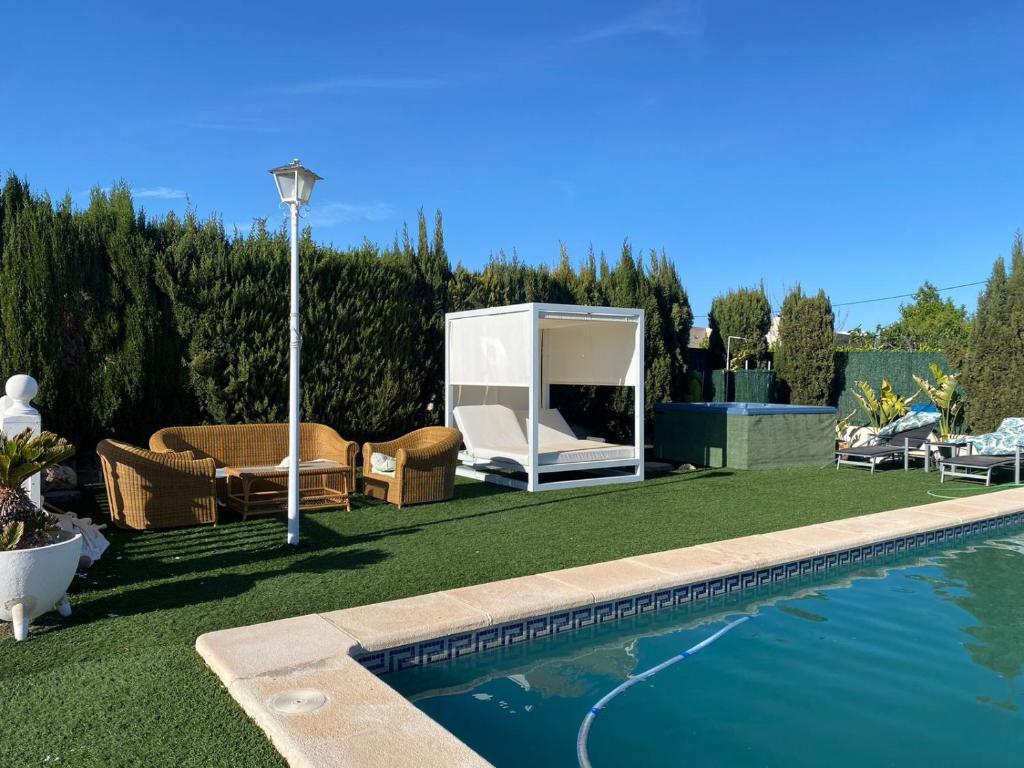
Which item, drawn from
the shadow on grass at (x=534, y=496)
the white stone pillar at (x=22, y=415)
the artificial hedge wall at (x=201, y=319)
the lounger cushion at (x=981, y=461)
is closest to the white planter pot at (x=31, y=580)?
the white stone pillar at (x=22, y=415)

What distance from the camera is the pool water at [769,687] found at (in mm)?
3613

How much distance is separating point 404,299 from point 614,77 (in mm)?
6579

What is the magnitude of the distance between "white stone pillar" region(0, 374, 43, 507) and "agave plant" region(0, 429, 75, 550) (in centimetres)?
80

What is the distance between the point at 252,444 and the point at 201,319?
2173 mm

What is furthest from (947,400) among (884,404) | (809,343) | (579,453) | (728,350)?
(579,453)

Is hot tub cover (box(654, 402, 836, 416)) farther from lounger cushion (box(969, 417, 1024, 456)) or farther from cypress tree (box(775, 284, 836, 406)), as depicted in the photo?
cypress tree (box(775, 284, 836, 406))

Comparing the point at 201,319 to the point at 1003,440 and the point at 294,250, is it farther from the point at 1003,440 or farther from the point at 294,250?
the point at 1003,440

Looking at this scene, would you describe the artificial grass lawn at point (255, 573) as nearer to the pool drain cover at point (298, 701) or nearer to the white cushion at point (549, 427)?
the pool drain cover at point (298, 701)

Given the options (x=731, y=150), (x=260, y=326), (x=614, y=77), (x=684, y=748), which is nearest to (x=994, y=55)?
(x=731, y=150)

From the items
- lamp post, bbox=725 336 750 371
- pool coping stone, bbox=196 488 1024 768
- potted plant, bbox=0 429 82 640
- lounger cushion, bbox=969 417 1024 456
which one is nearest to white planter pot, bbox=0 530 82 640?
potted plant, bbox=0 429 82 640

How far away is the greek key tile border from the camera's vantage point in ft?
14.0

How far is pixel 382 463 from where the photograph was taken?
8.55 meters

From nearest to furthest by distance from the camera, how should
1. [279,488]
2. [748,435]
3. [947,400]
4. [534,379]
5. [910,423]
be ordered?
[279,488]
[534,379]
[748,435]
[910,423]
[947,400]

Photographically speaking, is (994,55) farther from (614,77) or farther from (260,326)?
(260,326)
